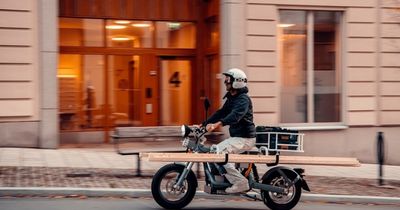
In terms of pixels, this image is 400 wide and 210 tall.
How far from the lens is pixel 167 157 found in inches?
355

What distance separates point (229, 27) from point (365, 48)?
3760 millimetres

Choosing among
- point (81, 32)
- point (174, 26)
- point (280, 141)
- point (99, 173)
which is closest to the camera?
point (280, 141)

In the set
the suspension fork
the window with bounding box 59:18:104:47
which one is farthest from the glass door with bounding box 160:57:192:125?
the suspension fork

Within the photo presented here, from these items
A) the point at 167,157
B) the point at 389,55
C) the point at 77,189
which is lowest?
the point at 77,189

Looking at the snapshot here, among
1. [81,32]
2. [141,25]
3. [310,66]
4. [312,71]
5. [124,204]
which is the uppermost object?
[141,25]

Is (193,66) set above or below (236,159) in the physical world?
above

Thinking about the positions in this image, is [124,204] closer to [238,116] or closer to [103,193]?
[103,193]

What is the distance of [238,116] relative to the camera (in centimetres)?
931

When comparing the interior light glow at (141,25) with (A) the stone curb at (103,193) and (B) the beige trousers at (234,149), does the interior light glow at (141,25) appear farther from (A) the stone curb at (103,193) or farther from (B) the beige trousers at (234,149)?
(B) the beige trousers at (234,149)

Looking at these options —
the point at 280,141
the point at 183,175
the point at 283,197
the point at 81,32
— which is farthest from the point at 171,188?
the point at 81,32

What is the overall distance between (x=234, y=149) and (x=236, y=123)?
1.22ft

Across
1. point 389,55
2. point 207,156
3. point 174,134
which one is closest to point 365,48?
point 389,55

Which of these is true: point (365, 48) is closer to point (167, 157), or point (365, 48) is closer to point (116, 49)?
point (116, 49)

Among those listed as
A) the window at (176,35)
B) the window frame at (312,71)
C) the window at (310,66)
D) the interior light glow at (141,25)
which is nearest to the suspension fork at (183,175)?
the window at (310,66)
